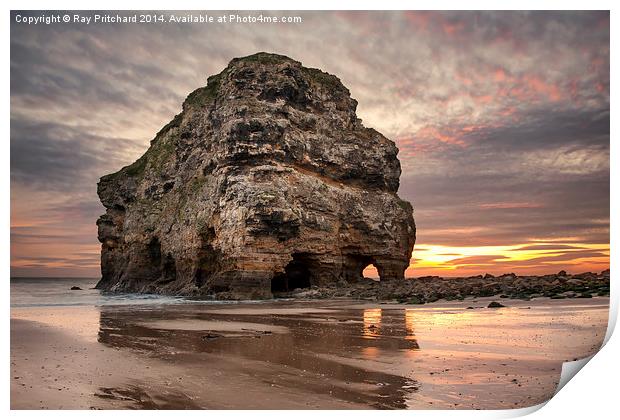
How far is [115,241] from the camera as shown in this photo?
39031 mm

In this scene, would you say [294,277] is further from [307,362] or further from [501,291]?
[307,362]

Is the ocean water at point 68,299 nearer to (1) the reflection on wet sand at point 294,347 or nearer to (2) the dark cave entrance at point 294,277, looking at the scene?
(1) the reflection on wet sand at point 294,347

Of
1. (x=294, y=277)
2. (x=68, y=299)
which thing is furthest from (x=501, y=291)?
(x=68, y=299)

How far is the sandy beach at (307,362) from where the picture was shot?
5266mm

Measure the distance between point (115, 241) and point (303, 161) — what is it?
2008 centimetres

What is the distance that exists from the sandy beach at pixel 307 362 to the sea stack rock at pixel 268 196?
516 inches

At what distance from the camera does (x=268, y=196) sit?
24.1 metres

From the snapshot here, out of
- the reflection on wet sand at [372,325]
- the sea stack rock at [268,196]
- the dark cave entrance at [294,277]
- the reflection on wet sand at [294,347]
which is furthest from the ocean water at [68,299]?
the reflection on wet sand at [372,325]

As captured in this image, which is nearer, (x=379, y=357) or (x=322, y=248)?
(x=379, y=357)

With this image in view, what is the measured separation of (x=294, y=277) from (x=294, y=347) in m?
20.1

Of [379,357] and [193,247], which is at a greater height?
[193,247]
